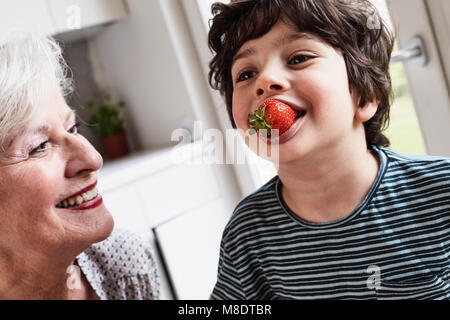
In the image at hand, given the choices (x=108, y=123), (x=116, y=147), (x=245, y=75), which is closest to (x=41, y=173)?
(x=245, y=75)

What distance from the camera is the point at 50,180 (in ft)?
1.63

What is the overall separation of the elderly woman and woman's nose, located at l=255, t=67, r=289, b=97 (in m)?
0.17

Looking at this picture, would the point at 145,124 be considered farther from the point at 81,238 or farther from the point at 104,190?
the point at 81,238

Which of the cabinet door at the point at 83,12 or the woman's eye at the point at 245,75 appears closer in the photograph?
the woman's eye at the point at 245,75

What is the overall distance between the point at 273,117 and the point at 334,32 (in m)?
0.11

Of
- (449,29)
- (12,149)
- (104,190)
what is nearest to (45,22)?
(104,190)

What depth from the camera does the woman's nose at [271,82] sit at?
436mm

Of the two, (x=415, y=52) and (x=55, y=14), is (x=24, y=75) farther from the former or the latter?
(x=55, y=14)

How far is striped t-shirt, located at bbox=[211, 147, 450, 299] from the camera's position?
481 millimetres

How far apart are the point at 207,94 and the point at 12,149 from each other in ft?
1.53

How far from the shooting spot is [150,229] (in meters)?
0.80
